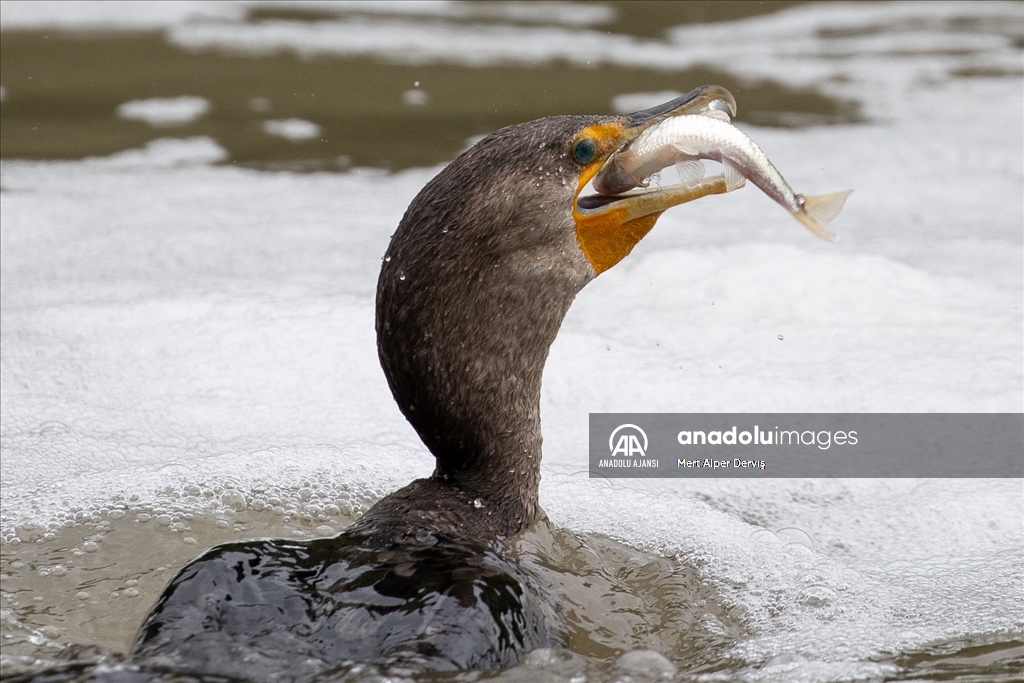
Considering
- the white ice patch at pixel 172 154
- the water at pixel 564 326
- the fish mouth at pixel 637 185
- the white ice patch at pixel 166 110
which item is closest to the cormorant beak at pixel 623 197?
the fish mouth at pixel 637 185

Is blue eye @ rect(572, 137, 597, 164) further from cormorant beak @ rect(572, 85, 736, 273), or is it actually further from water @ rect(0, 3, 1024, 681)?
water @ rect(0, 3, 1024, 681)

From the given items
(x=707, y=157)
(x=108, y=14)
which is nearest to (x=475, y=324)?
(x=707, y=157)

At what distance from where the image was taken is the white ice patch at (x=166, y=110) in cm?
668

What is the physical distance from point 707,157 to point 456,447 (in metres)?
0.81

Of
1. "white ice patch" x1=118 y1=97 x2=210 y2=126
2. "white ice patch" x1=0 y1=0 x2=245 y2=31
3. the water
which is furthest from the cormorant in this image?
"white ice patch" x1=0 y1=0 x2=245 y2=31

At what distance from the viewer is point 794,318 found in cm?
449

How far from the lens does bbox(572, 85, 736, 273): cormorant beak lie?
273 cm

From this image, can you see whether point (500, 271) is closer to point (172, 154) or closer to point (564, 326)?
point (564, 326)

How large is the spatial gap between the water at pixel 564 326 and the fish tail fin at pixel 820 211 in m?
0.83

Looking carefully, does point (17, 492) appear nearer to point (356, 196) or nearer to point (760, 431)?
point (760, 431)

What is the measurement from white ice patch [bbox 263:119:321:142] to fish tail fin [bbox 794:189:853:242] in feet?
13.8

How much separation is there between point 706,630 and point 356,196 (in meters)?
3.55

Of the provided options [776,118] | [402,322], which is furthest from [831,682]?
[776,118]

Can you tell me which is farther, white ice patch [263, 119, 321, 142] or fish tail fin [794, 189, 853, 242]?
white ice patch [263, 119, 321, 142]
